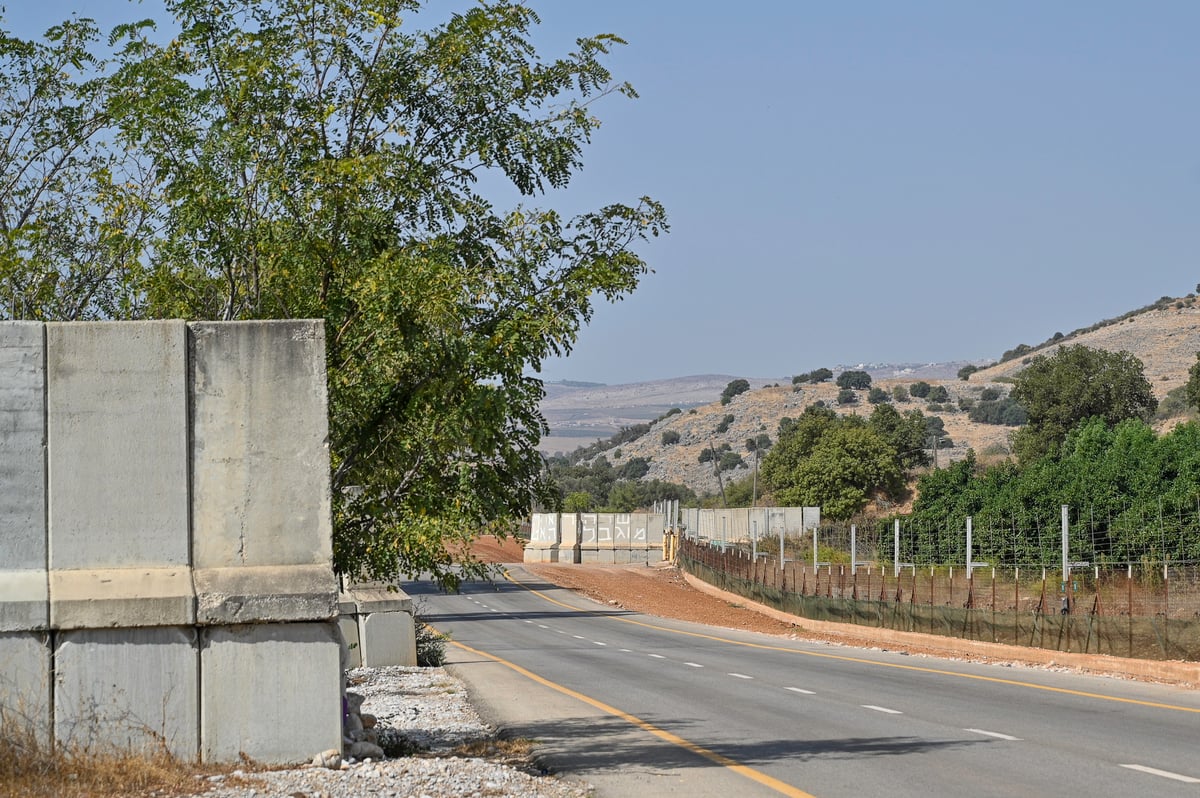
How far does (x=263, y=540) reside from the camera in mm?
10547

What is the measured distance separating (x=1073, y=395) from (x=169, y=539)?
9558 cm

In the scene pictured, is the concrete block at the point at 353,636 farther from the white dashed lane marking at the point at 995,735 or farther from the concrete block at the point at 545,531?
the concrete block at the point at 545,531

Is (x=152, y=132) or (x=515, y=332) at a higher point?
(x=152, y=132)

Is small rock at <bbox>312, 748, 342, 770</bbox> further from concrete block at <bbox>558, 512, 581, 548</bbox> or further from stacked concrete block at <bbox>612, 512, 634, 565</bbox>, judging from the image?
concrete block at <bbox>558, 512, 581, 548</bbox>

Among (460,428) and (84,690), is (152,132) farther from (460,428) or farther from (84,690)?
(84,690)

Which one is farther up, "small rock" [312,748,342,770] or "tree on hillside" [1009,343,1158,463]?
"tree on hillside" [1009,343,1158,463]

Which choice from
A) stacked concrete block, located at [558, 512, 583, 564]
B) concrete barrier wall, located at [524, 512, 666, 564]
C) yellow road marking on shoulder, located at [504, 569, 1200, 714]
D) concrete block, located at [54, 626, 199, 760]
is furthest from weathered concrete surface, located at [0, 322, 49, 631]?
stacked concrete block, located at [558, 512, 583, 564]

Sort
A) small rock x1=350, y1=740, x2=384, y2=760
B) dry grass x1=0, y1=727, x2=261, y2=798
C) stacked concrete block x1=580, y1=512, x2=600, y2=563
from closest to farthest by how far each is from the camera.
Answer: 1. dry grass x1=0, y1=727, x2=261, y2=798
2. small rock x1=350, y1=740, x2=384, y2=760
3. stacked concrete block x1=580, y1=512, x2=600, y2=563

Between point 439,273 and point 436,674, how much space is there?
13.9 metres

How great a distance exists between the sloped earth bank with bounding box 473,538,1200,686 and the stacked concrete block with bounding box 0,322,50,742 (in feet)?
13.5

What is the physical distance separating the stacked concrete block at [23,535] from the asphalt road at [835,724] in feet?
14.4

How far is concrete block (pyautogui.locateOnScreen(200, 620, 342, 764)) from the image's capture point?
405 inches

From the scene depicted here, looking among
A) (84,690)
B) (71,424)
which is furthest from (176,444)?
(84,690)

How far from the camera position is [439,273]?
37.8 feet
